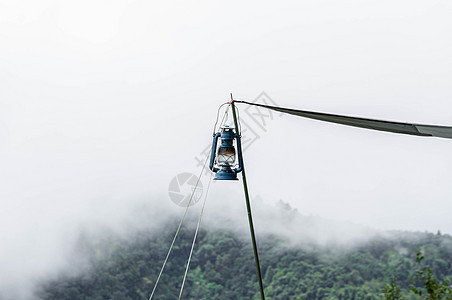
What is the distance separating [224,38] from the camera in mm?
11484

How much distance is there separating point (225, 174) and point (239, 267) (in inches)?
289

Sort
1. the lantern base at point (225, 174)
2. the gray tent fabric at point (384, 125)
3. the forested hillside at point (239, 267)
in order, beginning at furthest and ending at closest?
the forested hillside at point (239, 267) < the lantern base at point (225, 174) < the gray tent fabric at point (384, 125)

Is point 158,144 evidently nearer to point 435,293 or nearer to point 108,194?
point 108,194

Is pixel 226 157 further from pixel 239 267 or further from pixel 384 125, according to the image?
pixel 239 267

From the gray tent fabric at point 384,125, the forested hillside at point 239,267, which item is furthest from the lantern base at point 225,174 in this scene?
the forested hillside at point 239,267

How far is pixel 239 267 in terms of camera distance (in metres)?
9.39

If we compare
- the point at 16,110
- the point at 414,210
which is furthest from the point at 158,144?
the point at 414,210

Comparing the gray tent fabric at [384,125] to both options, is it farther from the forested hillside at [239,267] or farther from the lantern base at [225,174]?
the forested hillside at [239,267]

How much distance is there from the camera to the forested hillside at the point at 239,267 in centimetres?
889

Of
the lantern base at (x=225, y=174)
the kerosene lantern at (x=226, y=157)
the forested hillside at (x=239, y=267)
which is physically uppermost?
the kerosene lantern at (x=226, y=157)

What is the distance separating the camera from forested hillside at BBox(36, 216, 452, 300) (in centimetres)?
889

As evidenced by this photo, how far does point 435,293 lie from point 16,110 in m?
9.63

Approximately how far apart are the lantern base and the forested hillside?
22.7 ft

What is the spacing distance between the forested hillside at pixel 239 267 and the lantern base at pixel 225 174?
6.90m
